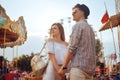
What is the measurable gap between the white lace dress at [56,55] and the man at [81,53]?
0.33 meters

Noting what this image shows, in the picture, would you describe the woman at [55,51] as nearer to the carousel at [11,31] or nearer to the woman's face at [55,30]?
the woman's face at [55,30]

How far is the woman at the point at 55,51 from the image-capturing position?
3.86 m

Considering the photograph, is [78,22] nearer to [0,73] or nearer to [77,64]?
[77,64]

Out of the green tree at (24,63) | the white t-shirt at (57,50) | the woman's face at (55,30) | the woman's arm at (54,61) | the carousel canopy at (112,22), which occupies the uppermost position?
the carousel canopy at (112,22)

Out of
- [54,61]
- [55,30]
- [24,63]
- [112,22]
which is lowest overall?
[24,63]

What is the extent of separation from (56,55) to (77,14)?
712 millimetres

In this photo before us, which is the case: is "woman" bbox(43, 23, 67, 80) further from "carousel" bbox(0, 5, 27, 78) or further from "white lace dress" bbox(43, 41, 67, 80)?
"carousel" bbox(0, 5, 27, 78)

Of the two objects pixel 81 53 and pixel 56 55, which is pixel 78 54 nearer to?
pixel 81 53

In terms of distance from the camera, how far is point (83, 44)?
11.2 ft

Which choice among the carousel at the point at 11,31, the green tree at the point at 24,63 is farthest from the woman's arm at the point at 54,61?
the green tree at the point at 24,63

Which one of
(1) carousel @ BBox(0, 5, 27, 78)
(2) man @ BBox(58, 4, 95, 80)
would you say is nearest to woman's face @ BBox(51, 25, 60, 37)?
(2) man @ BBox(58, 4, 95, 80)

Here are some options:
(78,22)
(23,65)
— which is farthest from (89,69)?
(23,65)

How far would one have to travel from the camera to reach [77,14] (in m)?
3.66

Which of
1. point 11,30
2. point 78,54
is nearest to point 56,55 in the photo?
point 78,54
